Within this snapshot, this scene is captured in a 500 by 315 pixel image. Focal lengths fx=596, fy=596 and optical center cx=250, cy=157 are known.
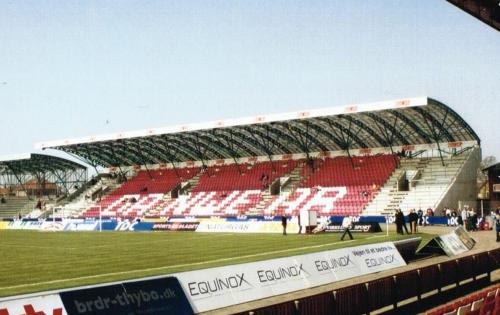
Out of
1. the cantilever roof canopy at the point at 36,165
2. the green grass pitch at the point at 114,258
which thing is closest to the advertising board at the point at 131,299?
the green grass pitch at the point at 114,258

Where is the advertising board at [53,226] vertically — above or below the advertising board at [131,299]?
below

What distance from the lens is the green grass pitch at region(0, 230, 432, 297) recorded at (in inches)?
811

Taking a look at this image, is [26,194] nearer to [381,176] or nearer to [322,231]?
[381,176]

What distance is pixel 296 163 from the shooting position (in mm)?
69312

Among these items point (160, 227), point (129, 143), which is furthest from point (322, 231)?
point (129, 143)

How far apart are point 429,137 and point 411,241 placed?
3611 cm

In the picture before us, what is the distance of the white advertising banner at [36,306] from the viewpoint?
948cm

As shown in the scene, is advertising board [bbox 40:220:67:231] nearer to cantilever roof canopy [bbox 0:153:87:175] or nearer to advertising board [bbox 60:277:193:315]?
cantilever roof canopy [bbox 0:153:87:175]

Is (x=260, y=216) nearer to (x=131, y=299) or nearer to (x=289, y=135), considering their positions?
(x=289, y=135)

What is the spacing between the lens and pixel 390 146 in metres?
60.5

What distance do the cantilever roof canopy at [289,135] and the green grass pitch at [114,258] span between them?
662 inches

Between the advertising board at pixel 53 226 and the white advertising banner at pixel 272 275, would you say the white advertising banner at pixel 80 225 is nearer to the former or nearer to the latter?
the advertising board at pixel 53 226

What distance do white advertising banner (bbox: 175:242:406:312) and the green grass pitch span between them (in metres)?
6.05

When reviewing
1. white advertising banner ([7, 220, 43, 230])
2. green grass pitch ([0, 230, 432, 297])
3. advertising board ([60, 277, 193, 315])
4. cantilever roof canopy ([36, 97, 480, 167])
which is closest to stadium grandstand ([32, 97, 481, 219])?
cantilever roof canopy ([36, 97, 480, 167])
